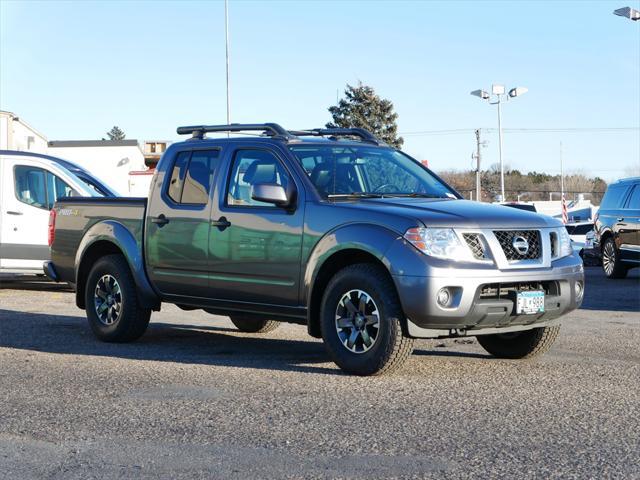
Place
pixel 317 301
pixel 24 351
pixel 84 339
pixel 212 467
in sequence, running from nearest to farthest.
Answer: pixel 212 467 < pixel 317 301 < pixel 24 351 < pixel 84 339

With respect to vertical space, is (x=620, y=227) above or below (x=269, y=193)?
below

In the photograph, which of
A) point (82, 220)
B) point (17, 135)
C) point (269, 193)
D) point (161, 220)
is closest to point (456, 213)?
point (269, 193)

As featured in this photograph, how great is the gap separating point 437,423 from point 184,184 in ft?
13.6

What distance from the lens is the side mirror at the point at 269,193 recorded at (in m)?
8.03

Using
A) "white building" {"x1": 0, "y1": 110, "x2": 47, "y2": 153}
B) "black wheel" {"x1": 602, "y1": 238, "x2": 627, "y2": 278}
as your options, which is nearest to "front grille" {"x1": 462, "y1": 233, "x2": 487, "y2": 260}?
"black wheel" {"x1": 602, "y1": 238, "x2": 627, "y2": 278}

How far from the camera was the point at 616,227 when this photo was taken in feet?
62.2

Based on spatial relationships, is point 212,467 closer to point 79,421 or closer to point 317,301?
point 79,421

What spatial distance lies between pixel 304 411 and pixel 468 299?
160cm

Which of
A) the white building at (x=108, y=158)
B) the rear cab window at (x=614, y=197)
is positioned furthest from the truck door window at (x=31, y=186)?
the white building at (x=108, y=158)

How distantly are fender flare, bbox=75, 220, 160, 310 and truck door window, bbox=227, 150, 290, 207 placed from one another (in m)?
1.31

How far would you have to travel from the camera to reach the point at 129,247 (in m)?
9.61

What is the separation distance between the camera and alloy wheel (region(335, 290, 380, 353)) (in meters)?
7.52

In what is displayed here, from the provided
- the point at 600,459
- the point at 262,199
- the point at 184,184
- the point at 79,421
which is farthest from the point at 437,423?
the point at 184,184

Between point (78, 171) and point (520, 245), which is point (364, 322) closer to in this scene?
point (520, 245)
